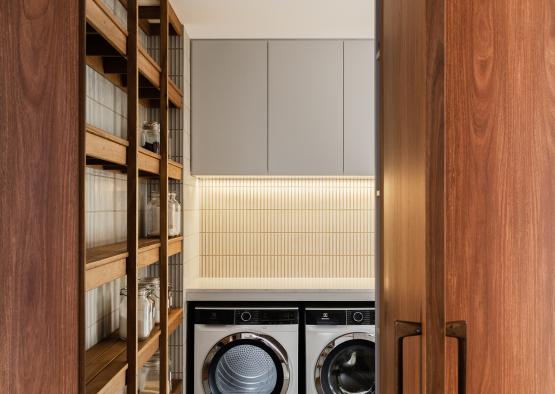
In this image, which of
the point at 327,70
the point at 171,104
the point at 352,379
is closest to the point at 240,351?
the point at 352,379

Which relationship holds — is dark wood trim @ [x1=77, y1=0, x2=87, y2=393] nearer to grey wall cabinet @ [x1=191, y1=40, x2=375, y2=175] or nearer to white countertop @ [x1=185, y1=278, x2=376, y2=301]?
→ white countertop @ [x1=185, y1=278, x2=376, y2=301]

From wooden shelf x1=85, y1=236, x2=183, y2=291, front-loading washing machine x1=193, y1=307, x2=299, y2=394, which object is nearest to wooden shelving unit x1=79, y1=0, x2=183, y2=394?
wooden shelf x1=85, y1=236, x2=183, y2=291

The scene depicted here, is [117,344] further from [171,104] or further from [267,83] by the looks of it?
[267,83]

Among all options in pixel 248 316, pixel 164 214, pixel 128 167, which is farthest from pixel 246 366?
pixel 128 167

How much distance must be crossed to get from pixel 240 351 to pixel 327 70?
1.86 m

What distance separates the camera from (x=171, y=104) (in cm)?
323

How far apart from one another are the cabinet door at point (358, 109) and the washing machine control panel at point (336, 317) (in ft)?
2.94

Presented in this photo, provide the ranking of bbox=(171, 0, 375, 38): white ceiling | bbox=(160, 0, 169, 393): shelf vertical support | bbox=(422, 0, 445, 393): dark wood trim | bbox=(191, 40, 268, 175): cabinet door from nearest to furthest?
bbox=(422, 0, 445, 393): dark wood trim → bbox=(160, 0, 169, 393): shelf vertical support → bbox=(171, 0, 375, 38): white ceiling → bbox=(191, 40, 268, 175): cabinet door

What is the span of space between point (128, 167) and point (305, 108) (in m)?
1.77

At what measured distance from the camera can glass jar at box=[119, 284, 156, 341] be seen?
2260mm

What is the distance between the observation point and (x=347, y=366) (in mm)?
3213

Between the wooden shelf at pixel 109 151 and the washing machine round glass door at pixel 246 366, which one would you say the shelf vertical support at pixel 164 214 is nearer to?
the wooden shelf at pixel 109 151

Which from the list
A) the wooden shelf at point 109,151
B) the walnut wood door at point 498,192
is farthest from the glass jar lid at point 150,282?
the walnut wood door at point 498,192

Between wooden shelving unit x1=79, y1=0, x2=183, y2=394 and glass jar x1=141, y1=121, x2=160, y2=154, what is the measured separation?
1.8 inches
